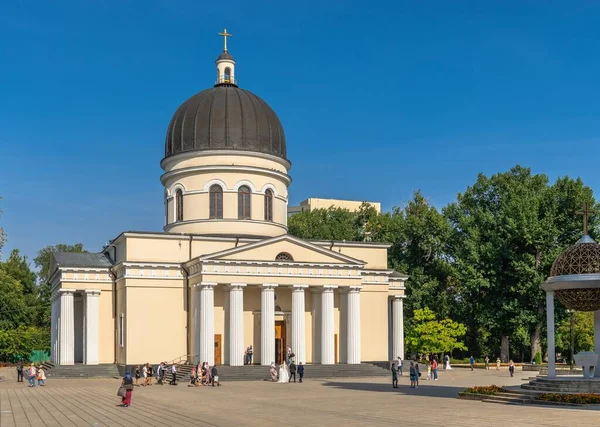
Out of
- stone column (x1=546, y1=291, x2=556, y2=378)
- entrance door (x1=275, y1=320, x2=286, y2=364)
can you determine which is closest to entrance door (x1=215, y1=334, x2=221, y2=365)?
entrance door (x1=275, y1=320, x2=286, y2=364)

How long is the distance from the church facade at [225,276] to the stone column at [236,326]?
2.5 inches

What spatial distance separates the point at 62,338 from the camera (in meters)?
50.0

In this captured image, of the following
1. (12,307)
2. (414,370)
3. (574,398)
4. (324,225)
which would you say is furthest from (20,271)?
(574,398)

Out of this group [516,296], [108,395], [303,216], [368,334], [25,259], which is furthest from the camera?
[25,259]

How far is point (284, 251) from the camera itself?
5003cm

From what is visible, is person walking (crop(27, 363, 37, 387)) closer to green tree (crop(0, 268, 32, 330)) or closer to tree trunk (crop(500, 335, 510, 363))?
green tree (crop(0, 268, 32, 330))

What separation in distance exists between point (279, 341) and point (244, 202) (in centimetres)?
947

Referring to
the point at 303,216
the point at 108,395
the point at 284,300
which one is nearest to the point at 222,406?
the point at 108,395

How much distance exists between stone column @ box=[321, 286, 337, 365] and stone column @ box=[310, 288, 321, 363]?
0.79 m

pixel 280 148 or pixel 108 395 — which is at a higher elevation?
pixel 280 148

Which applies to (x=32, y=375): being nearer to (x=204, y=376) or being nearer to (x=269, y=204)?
(x=204, y=376)

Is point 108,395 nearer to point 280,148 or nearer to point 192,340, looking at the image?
point 192,340

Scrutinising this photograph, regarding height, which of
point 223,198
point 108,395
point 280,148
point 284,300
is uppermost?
point 280,148

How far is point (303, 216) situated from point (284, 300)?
32415mm
